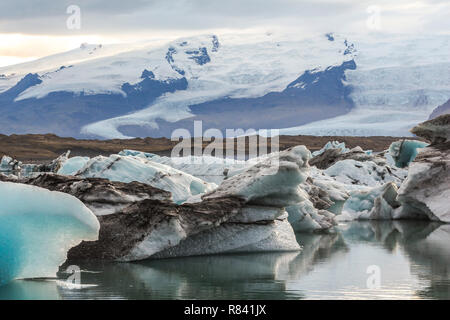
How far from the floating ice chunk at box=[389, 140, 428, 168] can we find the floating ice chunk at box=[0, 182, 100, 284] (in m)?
15.4

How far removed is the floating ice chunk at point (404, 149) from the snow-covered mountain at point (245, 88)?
49.4 metres

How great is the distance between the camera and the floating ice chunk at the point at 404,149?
21.4 m

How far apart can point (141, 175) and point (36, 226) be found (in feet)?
19.8

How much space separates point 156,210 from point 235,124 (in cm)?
12598

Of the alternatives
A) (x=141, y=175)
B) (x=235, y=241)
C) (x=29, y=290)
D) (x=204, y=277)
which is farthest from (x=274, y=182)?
(x=141, y=175)

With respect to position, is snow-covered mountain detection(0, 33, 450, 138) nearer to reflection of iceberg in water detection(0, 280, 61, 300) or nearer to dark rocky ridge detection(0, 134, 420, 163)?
dark rocky ridge detection(0, 134, 420, 163)

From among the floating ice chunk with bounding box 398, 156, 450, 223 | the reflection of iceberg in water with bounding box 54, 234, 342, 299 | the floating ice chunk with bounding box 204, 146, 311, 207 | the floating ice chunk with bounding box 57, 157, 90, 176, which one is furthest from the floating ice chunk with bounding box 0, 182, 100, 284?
the floating ice chunk with bounding box 57, 157, 90, 176

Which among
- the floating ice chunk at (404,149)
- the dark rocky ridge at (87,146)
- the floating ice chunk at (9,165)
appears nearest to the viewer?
the floating ice chunk at (404,149)

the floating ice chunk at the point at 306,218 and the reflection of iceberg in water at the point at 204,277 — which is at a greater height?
the floating ice chunk at the point at 306,218

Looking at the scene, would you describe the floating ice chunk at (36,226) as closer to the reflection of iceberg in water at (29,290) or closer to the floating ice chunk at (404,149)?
the reflection of iceberg in water at (29,290)

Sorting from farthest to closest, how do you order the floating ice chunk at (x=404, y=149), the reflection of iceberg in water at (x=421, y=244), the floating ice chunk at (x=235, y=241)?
the floating ice chunk at (x=404, y=149), the floating ice chunk at (x=235, y=241), the reflection of iceberg in water at (x=421, y=244)

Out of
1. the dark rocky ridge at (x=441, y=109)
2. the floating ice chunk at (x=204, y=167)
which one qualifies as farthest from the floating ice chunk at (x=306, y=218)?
the dark rocky ridge at (x=441, y=109)

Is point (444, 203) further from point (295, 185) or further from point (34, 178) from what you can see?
point (34, 178)

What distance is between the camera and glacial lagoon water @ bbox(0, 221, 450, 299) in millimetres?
6977
